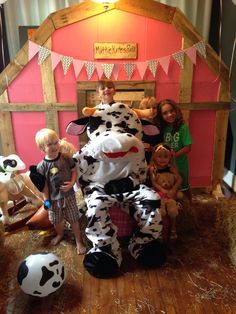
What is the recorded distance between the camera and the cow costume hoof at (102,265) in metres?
1.83

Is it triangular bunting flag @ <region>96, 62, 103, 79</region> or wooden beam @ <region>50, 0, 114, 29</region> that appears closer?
wooden beam @ <region>50, 0, 114, 29</region>

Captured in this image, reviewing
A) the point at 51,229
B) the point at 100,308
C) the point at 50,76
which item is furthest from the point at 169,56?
the point at 100,308

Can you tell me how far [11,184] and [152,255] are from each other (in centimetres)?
133

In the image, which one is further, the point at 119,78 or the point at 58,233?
the point at 119,78

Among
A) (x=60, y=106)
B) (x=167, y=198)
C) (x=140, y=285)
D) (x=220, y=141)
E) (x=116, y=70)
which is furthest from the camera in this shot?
(x=220, y=141)

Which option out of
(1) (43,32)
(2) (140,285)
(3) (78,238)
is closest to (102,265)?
(2) (140,285)

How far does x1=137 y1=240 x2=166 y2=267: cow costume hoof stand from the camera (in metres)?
1.92

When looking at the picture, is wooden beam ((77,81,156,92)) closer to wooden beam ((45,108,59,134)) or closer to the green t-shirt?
wooden beam ((45,108,59,134))

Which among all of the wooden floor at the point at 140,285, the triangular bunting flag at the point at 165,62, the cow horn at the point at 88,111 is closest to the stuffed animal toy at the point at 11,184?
the wooden floor at the point at 140,285

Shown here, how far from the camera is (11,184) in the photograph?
97.0 inches

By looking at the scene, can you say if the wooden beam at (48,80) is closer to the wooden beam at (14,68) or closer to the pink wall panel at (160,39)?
the wooden beam at (14,68)

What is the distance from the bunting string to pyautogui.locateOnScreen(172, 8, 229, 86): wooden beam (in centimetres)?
5

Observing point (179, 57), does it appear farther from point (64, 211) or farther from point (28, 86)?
point (64, 211)

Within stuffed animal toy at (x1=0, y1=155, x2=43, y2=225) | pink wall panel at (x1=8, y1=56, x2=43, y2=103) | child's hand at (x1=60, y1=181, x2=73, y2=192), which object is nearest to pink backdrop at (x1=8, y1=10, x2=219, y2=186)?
pink wall panel at (x1=8, y1=56, x2=43, y2=103)
